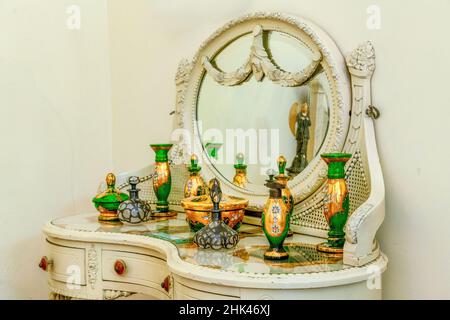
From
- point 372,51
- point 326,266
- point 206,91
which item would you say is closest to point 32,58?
Result: point 206,91

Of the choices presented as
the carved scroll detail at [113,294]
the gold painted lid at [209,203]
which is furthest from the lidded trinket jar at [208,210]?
the carved scroll detail at [113,294]

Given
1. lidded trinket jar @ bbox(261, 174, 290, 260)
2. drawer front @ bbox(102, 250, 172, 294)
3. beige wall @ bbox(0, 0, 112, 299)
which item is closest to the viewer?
lidded trinket jar @ bbox(261, 174, 290, 260)

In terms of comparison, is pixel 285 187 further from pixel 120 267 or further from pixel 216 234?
pixel 120 267

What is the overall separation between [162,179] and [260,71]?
586 millimetres

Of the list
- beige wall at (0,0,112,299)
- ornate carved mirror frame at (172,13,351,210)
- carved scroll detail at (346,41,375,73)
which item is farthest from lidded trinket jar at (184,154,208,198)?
beige wall at (0,0,112,299)

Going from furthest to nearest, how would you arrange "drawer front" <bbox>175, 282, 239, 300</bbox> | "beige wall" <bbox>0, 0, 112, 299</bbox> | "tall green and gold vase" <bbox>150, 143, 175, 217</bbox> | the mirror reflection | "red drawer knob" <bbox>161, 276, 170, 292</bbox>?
"beige wall" <bbox>0, 0, 112, 299</bbox> → "tall green and gold vase" <bbox>150, 143, 175, 217</bbox> → the mirror reflection → "red drawer knob" <bbox>161, 276, 170, 292</bbox> → "drawer front" <bbox>175, 282, 239, 300</bbox>

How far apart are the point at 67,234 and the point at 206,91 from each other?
797 millimetres

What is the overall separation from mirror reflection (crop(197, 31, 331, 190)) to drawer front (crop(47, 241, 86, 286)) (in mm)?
626

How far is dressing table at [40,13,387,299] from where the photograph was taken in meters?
1.58

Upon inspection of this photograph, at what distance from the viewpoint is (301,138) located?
2.06m

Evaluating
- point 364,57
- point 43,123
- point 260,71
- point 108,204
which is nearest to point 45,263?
point 108,204

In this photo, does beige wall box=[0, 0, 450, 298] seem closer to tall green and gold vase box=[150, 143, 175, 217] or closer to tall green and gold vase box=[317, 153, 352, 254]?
tall green and gold vase box=[317, 153, 352, 254]

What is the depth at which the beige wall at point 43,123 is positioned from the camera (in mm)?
2689

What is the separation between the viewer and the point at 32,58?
9.00 ft
